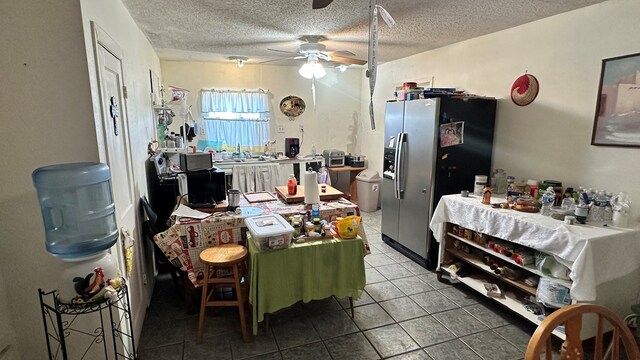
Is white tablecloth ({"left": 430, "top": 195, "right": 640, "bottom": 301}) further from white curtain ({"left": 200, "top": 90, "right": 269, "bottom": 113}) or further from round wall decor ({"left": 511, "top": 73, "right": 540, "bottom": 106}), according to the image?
white curtain ({"left": 200, "top": 90, "right": 269, "bottom": 113})

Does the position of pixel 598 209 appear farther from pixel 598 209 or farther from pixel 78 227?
pixel 78 227

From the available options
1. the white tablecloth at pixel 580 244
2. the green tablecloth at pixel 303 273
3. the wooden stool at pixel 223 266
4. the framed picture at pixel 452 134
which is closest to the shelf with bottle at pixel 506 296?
the white tablecloth at pixel 580 244

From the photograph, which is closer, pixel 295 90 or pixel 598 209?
pixel 598 209

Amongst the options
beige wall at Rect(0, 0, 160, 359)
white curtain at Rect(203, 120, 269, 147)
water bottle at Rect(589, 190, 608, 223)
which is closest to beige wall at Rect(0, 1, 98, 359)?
beige wall at Rect(0, 0, 160, 359)

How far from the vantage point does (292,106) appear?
18.5ft

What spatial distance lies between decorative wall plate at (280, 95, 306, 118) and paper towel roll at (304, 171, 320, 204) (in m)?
3.26

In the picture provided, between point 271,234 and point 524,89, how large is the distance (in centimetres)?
261

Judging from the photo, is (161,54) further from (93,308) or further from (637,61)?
(637,61)

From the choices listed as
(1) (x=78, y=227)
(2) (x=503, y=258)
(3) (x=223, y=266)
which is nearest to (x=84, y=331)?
(1) (x=78, y=227)

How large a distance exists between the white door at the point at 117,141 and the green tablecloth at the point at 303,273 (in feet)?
2.61

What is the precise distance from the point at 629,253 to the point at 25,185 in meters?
3.49

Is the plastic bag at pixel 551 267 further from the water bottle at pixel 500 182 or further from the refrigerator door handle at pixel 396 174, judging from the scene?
the refrigerator door handle at pixel 396 174

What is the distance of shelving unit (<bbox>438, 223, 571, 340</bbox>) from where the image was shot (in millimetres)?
2270

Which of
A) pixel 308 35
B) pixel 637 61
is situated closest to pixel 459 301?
pixel 637 61
